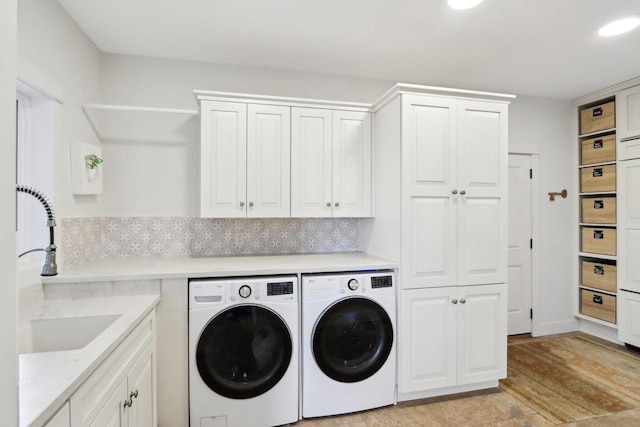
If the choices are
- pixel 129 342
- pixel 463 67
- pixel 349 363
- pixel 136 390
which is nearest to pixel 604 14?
pixel 463 67

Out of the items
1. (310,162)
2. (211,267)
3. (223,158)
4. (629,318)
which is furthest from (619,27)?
(211,267)

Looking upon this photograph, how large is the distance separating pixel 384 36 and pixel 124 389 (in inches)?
101

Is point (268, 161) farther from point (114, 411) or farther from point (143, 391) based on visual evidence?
point (114, 411)

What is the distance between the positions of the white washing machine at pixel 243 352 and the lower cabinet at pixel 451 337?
0.80 m

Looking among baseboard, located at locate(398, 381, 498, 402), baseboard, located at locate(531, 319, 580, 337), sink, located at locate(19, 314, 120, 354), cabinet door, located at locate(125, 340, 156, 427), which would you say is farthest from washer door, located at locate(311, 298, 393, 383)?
baseboard, located at locate(531, 319, 580, 337)

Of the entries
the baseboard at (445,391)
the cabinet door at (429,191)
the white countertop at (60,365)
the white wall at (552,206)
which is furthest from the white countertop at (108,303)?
the white wall at (552,206)

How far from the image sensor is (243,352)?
2.03m

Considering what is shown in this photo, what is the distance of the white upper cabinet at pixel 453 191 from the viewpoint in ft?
7.55

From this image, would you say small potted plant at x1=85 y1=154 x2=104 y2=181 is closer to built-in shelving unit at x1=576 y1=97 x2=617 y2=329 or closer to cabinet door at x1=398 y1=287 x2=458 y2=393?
cabinet door at x1=398 y1=287 x2=458 y2=393

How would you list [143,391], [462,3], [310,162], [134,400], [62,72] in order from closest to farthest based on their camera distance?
1. [134,400]
2. [143,391]
3. [462,3]
4. [62,72]
5. [310,162]

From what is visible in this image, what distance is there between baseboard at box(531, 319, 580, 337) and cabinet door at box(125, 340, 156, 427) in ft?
12.2

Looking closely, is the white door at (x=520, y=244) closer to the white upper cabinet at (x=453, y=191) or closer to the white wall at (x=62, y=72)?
the white upper cabinet at (x=453, y=191)

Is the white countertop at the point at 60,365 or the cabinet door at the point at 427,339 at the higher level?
the white countertop at the point at 60,365

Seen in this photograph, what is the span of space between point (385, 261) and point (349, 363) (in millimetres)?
742
